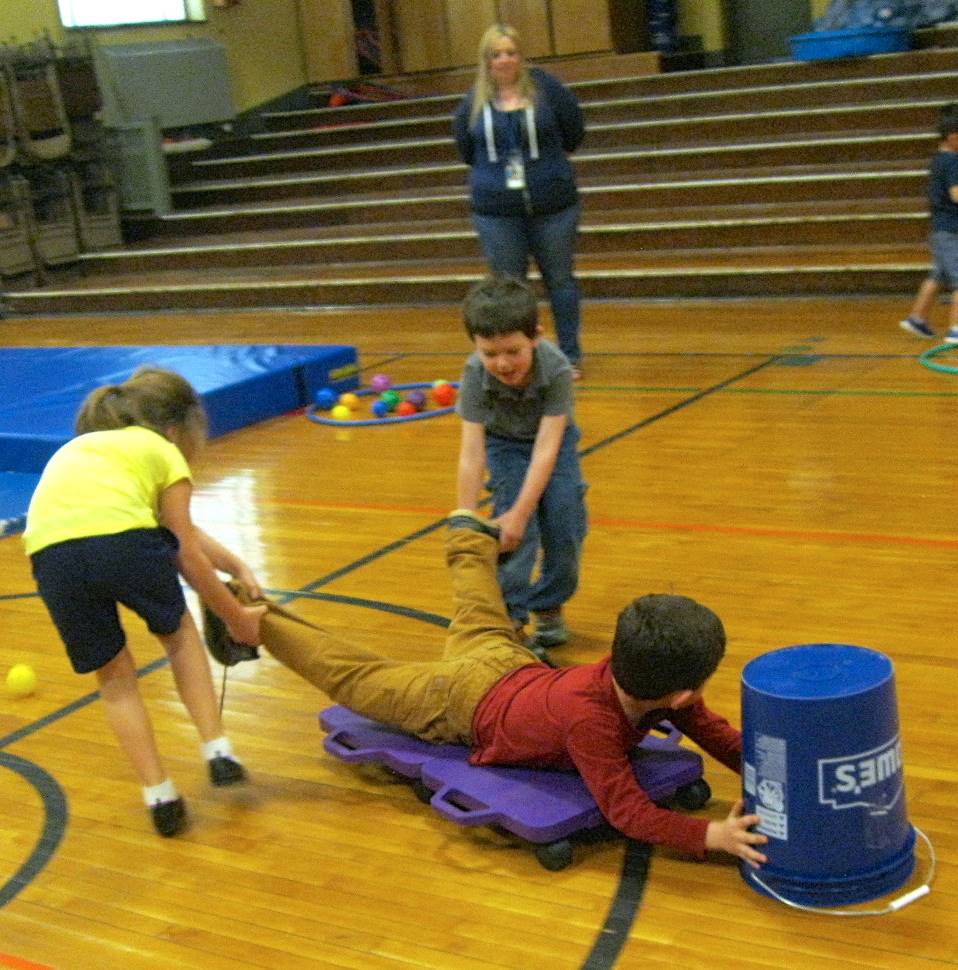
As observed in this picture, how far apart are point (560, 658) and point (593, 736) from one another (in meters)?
1.04

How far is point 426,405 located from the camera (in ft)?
21.5

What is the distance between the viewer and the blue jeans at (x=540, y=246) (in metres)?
6.27

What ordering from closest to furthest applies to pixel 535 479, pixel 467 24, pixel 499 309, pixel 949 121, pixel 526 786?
pixel 526 786 → pixel 499 309 → pixel 535 479 → pixel 949 121 → pixel 467 24

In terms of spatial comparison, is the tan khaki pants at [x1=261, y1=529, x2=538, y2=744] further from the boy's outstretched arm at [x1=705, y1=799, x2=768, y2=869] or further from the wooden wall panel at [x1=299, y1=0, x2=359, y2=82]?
the wooden wall panel at [x1=299, y1=0, x2=359, y2=82]

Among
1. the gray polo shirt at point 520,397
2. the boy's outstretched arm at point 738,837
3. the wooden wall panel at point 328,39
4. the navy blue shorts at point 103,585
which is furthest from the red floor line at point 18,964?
the wooden wall panel at point 328,39

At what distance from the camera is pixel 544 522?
3562 millimetres

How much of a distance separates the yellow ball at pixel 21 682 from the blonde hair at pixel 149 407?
0.96 metres

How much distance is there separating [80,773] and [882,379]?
3924 mm

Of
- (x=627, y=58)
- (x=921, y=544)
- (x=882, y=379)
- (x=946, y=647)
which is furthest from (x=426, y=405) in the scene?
(x=627, y=58)

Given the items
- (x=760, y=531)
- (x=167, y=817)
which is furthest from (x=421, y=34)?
(x=167, y=817)

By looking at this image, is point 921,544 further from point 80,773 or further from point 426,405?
point 426,405

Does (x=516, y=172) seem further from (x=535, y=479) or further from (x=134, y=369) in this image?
(x=535, y=479)

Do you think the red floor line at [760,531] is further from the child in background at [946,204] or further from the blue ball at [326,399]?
the child in background at [946,204]

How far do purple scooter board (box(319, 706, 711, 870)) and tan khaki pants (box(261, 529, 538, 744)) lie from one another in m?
0.06
